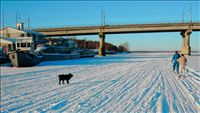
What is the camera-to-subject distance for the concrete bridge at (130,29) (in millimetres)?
67562

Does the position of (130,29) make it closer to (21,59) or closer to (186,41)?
(186,41)

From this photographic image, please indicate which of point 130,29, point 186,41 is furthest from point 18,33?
point 186,41

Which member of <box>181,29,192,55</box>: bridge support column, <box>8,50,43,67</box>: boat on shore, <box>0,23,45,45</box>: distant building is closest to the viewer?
<box>8,50,43,67</box>: boat on shore

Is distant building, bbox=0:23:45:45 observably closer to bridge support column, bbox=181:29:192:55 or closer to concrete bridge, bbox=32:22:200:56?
concrete bridge, bbox=32:22:200:56

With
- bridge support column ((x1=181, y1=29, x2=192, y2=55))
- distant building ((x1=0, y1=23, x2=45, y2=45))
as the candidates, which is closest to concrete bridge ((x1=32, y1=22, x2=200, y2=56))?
bridge support column ((x1=181, y1=29, x2=192, y2=55))

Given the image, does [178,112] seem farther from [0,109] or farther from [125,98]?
[0,109]

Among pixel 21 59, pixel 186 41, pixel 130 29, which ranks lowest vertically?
pixel 21 59

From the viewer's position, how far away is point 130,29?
228ft

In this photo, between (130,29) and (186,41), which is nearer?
(130,29)

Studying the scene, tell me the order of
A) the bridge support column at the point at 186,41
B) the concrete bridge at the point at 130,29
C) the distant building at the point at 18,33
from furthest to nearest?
the bridge support column at the point at 186,41, the concrete bridge at the point at 130,29, the distant building at the point at 18,33

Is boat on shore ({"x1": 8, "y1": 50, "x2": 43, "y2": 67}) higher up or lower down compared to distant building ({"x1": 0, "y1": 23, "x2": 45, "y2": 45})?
lower down

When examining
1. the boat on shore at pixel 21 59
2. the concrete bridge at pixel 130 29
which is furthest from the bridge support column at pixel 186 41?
the boat on shore at pixel 21 59

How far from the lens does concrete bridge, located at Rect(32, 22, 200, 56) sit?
222 feet

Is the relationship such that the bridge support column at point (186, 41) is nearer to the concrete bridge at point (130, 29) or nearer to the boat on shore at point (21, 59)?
the concrete bridge at point (130, 29)
